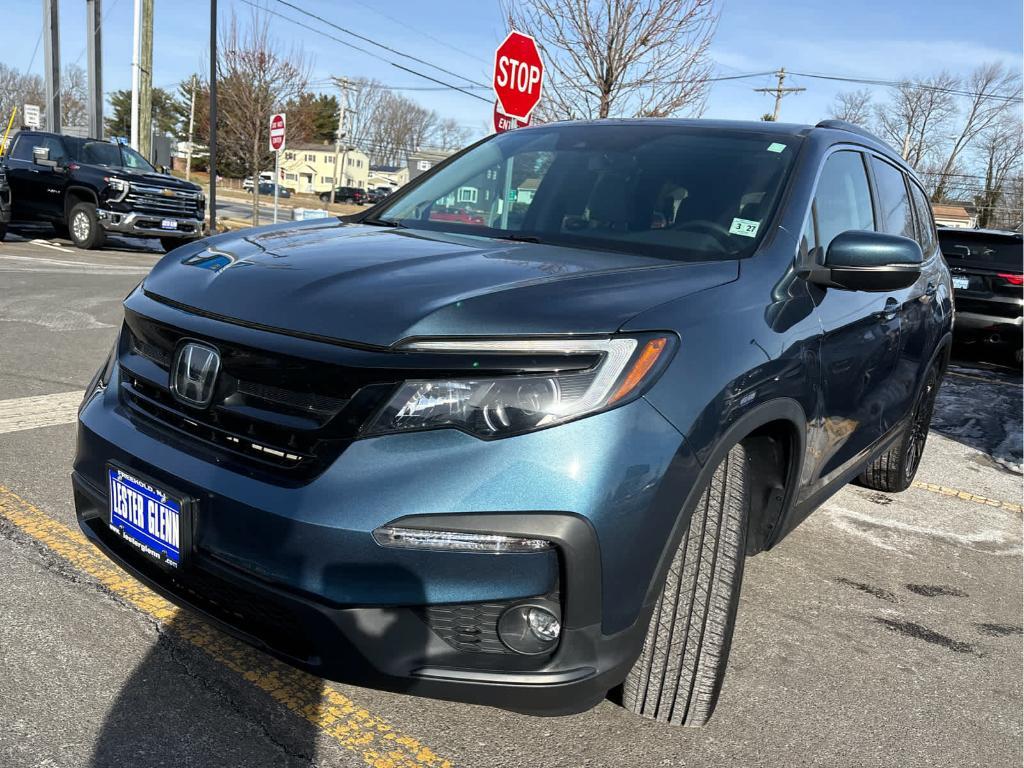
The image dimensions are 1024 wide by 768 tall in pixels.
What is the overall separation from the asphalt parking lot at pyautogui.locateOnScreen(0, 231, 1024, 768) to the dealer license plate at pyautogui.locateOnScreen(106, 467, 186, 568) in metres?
0.47

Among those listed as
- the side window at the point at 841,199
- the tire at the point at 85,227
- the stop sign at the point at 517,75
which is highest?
the stop sign at the point at 517,75

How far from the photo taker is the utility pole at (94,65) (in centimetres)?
2206

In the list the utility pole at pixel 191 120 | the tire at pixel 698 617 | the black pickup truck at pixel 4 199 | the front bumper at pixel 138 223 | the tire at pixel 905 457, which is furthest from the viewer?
the utility pole at pixel 191 120

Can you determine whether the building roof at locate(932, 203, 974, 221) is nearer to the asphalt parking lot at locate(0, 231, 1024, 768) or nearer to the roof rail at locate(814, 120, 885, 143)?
the roof rail at locate(814, 120, 885, 143)

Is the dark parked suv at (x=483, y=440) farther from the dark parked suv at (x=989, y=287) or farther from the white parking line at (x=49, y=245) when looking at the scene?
the white parking line at (x=49, y=245)

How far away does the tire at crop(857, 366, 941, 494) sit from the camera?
4.61 meters

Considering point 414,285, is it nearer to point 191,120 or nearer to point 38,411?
point 38,411

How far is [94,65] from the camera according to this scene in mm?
22047

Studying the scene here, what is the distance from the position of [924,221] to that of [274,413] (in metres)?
3.76

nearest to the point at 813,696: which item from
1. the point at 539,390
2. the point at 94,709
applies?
the point at 539,390

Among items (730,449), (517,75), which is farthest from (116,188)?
(730,449)

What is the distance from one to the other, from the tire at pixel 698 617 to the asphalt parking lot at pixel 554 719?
0.14m

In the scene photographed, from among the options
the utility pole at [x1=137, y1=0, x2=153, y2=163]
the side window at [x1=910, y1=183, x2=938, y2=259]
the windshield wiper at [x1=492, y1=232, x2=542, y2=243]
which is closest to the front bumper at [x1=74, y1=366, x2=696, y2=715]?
the windshield wiper at [x1=492, y1=232, x2=542, y2=243]

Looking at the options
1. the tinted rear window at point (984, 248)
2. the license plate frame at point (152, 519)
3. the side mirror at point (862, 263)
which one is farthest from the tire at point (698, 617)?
the tinted rear window at point (984, 248)
